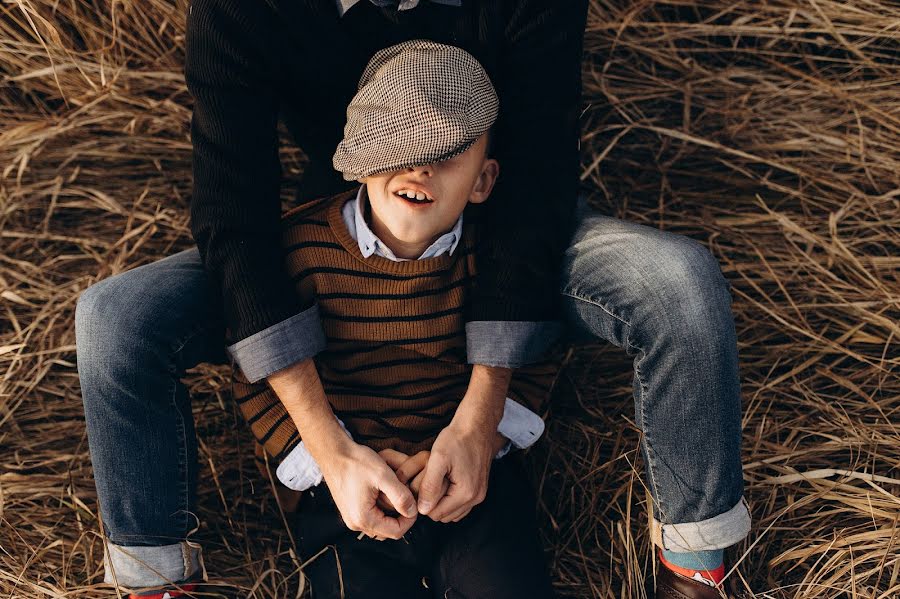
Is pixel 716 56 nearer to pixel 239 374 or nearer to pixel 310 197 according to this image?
pixel 310 197

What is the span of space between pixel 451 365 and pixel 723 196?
99 cm

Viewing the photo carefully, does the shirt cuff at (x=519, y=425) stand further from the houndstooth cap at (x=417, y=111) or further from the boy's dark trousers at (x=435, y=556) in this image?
the houndstooth cap at (x=417, y=111)

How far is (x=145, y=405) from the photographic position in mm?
1312

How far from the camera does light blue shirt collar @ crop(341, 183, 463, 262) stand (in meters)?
1.39

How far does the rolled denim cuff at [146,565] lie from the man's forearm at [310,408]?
0.32m

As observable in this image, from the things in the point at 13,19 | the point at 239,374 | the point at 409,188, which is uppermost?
the point at 13,19

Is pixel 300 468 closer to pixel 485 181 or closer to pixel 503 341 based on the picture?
pixel 503 341

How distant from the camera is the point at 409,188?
1.28m

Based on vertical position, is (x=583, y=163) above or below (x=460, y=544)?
above

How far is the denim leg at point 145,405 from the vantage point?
1.28m

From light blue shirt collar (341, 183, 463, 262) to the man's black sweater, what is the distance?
67 millimetres

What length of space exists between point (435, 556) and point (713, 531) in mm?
531

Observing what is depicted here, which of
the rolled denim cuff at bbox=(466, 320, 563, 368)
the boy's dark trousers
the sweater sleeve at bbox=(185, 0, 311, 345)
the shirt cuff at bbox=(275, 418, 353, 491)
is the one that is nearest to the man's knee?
the sweater sleeve at bbox=(185, 0, 311, 345)

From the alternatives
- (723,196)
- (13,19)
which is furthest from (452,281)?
(13,19)
